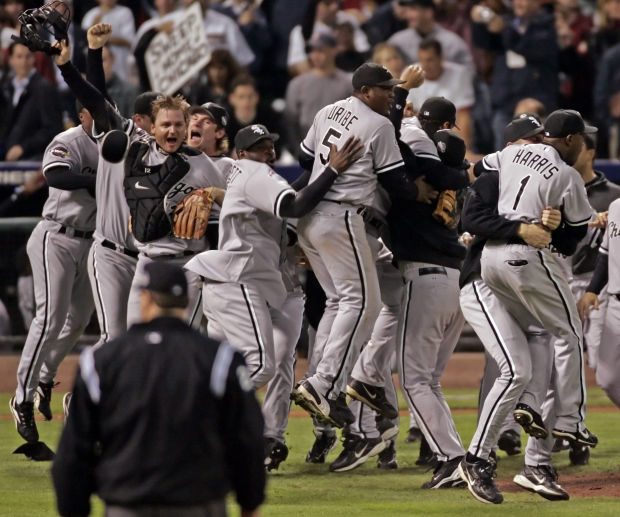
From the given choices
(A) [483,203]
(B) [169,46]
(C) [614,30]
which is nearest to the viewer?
(A) [483,203]

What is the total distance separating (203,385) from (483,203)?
338 cm

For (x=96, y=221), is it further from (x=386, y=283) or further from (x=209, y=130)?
(x=386, y=283)

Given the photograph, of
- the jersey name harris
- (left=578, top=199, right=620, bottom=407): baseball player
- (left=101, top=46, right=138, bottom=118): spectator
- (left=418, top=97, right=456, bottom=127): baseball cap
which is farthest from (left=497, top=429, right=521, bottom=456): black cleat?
(left=101, top=46, right=138, bottom=118): spectator

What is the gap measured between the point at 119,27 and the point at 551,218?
28.6 ft

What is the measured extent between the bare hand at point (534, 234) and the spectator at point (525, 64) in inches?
267

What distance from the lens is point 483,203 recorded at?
6910 millimetres

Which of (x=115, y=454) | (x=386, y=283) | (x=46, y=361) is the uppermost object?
(x=115, y=454)

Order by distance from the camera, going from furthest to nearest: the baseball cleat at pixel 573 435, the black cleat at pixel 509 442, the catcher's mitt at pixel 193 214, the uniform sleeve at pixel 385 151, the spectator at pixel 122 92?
the spectator at pixel 122 92 < the black cleat at pixel 509 442 < the catcher's mitt at pixel 193 214 < the uniform sleeve at pixel 385 151 < the baseball cleat at pixel 573 435

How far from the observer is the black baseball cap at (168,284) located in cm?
395

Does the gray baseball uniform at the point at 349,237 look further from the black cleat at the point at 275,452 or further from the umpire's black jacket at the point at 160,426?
the umpire's black jacket at the point at 160,426

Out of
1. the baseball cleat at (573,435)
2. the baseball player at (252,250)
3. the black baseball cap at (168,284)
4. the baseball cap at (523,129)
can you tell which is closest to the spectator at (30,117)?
the baseball player at (252,250)

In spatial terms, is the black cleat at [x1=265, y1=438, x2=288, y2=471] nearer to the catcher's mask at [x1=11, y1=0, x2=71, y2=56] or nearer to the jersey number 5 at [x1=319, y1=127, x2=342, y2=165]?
the jersey number 5 at [x1=319, y1=127, x2=342, y2=165]

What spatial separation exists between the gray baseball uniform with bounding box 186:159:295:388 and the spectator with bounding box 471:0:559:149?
21.4 feet

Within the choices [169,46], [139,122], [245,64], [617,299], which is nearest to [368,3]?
[245,64]
